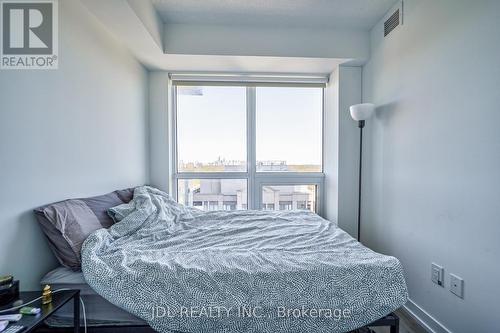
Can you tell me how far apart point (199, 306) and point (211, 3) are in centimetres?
229

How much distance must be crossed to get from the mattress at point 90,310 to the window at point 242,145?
5.70ft

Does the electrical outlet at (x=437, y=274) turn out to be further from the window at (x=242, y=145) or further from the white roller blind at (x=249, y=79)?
the white roller blind at (x=249, y=79)

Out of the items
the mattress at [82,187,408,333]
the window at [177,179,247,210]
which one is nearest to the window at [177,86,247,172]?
the window at [177,179,247,210]

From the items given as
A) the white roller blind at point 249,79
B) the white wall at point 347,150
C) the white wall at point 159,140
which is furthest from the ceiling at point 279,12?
the white wall at point 159,140

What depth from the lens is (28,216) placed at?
1219 mm

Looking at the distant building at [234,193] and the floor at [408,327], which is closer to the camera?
the floor at [408,327]

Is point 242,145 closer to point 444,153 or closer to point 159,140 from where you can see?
point 159,140

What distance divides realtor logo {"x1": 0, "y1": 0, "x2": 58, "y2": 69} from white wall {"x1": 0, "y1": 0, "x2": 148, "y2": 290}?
0.04 metres

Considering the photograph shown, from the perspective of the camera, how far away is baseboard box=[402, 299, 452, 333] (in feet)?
5.03

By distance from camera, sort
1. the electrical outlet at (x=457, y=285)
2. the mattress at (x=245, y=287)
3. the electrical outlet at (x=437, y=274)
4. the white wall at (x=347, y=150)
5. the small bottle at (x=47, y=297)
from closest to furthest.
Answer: the small bottle at (x=47, y=297) → the mattress at (x=245, y=287) → the electrical outlet at (x=457, y=285) → the electrical outlet at (x=437, y=274) → the white wall at (x=347, y=150)

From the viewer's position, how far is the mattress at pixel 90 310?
1.18 m

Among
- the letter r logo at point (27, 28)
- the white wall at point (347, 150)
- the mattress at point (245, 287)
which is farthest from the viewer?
the white wall at point (347, 150)

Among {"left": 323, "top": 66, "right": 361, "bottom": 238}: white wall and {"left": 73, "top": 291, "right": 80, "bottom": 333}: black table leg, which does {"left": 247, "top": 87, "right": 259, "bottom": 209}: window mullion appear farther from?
{"left": 73, "top": 291, "right": 80, "bottom": 333}: black table leg

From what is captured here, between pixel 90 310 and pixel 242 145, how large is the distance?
2.18m
